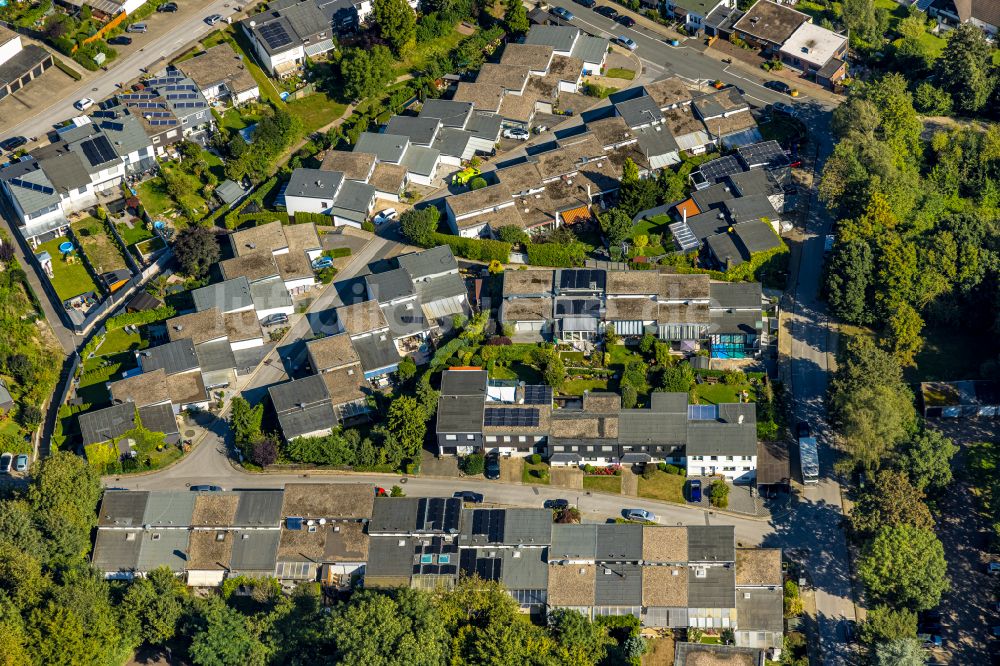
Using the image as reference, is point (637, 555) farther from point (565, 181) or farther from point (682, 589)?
point (565, 181)

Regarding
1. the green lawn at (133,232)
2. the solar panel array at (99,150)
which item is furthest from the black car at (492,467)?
the solar panel array at (99,150)

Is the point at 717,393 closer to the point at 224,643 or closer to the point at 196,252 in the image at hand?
the point at 224,643

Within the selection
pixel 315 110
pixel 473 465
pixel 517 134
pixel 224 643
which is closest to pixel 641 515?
pixel 473 465

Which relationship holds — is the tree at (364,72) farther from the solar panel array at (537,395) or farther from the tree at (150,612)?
the tree at (150,612)

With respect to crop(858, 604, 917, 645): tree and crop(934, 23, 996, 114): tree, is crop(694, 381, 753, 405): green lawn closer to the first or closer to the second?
crop(858, 604, 917, 645): tree

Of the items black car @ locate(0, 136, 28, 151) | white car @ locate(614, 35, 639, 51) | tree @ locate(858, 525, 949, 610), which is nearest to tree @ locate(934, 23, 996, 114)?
white car @ locate(614, 35, 639, 51)

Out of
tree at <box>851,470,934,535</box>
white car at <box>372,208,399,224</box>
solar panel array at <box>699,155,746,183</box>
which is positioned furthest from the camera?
solar panel array at <box>699,155,746,183</box>

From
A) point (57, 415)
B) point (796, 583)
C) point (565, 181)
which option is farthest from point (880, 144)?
point (57, 415)
